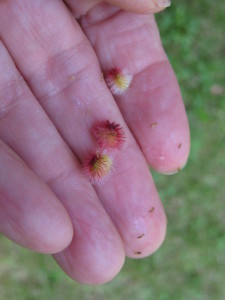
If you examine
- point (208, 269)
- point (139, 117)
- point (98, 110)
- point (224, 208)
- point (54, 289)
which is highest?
point (98, 110)

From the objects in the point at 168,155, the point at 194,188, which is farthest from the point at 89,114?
the point at 194,188

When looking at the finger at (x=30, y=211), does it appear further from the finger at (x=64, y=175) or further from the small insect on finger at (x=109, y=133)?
the small insect on finger at (x=109, y=133)

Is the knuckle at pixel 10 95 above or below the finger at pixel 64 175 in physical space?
above

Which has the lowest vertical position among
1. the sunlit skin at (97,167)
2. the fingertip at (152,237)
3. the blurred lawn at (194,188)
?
the blurred lawn at (194,188)

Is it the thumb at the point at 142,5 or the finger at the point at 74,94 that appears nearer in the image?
the thumb at the point at 142,5

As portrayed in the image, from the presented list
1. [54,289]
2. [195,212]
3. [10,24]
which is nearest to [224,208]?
[195,212]

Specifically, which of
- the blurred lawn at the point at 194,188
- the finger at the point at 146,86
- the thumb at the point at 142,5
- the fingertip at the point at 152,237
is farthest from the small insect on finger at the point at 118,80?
the blurred lawn at the point at 194,188

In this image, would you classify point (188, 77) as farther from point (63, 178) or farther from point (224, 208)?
point (63, 178)
